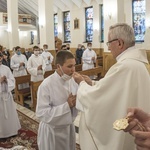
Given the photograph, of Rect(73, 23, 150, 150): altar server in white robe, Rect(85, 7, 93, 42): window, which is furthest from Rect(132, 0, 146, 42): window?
Rect(73, 23, 150, 150): altar server in white robe

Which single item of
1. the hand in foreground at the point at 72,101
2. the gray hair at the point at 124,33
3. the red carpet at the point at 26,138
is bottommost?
the red carpet at the point at 26,138

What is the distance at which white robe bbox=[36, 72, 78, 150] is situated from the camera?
9.19ft

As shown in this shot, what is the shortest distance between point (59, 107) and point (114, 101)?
76 cm

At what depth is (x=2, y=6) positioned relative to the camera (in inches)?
1085

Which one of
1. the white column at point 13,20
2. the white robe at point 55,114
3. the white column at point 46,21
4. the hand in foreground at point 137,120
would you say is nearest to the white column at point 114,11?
the white column at point 46,21

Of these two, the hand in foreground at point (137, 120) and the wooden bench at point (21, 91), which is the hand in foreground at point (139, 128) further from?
the wooden bench at point (21, 91)

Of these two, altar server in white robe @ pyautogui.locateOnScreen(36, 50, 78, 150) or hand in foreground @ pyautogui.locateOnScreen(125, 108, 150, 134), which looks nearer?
hand in foreground @ pyautogui.locateOnScreen(125, 108, 150, 134)

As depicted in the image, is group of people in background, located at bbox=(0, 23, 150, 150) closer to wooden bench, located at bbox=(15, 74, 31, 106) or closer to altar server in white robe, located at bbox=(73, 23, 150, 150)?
altar server in white robe, located at bbox=(73, 23, 150, 150)

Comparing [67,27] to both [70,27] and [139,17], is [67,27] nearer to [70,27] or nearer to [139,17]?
[70,27]

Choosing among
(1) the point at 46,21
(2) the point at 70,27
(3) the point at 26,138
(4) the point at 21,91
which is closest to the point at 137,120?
(3) the point at 26,138

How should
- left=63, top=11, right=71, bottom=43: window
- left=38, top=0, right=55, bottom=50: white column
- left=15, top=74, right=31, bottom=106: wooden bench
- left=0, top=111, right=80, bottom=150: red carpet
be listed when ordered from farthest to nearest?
left=63, top=11, right=71, bottom=43: window → left=38, top=0, right=55, bottom=50: white column → left=15, top=74, right=31, bottom=106: wooden bench → left=0, top=111, right=80, bottom=150: red carpet

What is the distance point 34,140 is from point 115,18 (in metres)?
6.98

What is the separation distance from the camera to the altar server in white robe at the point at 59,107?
2807 millimetres

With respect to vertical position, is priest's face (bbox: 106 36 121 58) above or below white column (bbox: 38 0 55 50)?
below
